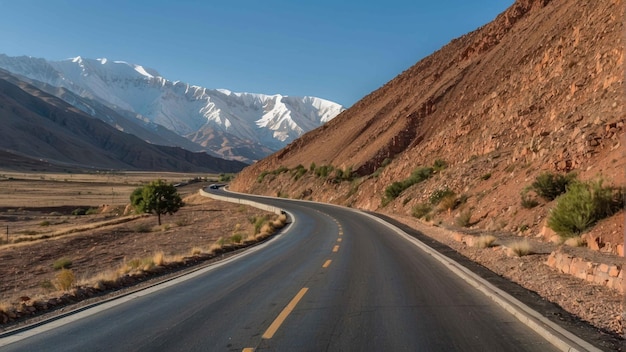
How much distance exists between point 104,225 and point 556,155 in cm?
3819

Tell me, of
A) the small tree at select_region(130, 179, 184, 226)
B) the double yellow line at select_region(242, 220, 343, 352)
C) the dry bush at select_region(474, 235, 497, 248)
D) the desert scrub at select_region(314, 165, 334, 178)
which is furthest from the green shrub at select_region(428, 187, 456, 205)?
the desert scrub at select_region(314, 165, 334, 178)

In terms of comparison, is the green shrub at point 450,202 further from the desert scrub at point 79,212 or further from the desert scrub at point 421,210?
the desert scrub at point 79,212

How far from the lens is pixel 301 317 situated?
25.7 ft

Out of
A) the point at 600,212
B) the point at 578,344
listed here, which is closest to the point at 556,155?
the point at 600,212

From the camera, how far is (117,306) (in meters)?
9.24

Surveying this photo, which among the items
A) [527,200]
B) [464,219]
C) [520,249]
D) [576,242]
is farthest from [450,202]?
[520,249]

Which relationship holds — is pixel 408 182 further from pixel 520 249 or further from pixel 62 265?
pixel 520 249

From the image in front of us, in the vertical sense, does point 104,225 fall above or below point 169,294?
below

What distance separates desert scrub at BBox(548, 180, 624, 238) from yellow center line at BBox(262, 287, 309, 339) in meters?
9.02

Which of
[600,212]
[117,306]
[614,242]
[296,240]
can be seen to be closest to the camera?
[117,306]

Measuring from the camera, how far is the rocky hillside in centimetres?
2178

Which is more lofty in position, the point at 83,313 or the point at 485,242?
the point at 485,242

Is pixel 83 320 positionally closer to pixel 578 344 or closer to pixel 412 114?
pixel 578 344

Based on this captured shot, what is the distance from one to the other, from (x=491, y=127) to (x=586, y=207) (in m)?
25.4
